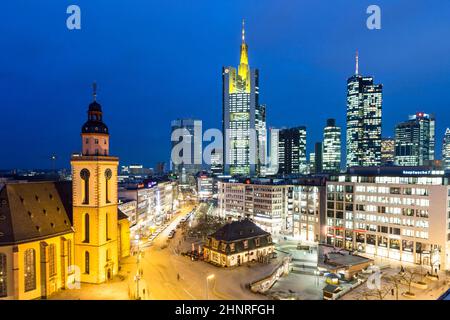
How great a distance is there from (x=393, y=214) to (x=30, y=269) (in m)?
68.4

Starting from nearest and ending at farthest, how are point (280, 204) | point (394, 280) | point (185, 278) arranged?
1. point (185, 278)
2. point (394, 280)
3. point (280, 204)

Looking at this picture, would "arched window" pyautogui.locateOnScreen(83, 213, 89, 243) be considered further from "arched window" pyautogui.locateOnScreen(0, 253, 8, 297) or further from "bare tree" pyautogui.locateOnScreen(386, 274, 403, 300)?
"bare tree" pyautogui.locateOnScreen(386, 274, 403, 300)

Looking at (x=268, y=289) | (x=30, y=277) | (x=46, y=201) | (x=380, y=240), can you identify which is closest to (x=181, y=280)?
(x=268, y=289)

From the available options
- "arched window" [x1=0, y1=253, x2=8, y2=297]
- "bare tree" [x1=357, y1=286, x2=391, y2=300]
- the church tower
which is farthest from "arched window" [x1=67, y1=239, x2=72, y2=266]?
"bare tree" [x1=357, y1=286, x2=391, y2=300]

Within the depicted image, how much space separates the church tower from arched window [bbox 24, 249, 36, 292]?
7.17 m

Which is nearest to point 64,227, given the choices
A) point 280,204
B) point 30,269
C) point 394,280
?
point 30,269

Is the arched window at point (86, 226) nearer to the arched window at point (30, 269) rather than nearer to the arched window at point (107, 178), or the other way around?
the arched window at point (107, 178)

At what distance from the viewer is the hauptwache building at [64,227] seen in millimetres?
38281

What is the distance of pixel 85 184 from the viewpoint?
47062mm

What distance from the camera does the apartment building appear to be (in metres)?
61.5

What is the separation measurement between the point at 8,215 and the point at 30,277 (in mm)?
8510

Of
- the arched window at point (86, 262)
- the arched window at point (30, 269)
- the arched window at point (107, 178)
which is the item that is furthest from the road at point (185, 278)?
the arched window at point (107, 178)

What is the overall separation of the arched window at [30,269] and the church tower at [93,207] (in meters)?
7.17

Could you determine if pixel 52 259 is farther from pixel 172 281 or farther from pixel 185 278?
pixel 185 278
